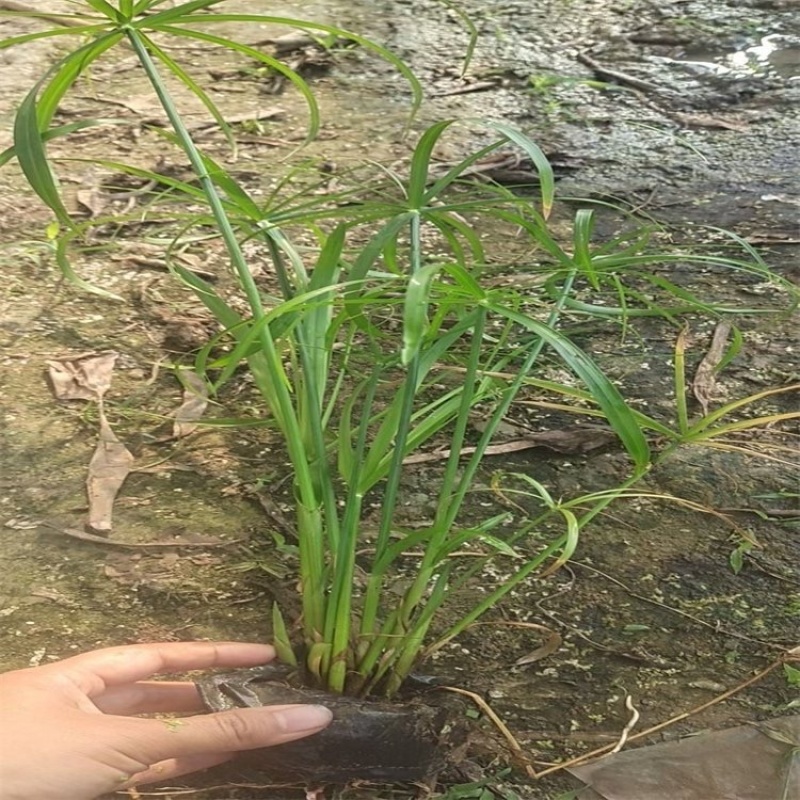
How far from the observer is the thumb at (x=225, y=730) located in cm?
69

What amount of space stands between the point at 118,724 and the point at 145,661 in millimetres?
145

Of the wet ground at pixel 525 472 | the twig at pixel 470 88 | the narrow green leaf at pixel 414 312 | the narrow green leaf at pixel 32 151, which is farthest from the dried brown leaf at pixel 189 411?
the twig at pixel 470 88

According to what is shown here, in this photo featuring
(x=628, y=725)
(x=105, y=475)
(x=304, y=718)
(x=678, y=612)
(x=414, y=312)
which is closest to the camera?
(x=414, y=312)

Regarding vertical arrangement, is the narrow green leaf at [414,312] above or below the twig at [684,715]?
above

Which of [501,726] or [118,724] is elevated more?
[118,724]

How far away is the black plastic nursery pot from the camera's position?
2.72 ft

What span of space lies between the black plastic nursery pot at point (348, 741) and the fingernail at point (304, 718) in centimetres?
2

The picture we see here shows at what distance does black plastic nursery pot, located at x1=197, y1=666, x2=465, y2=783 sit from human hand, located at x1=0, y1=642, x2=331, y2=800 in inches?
0.9

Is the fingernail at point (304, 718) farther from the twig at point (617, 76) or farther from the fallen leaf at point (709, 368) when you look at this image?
the twig at point (617, 76)

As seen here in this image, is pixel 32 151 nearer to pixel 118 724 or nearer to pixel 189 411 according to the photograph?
pixel 118 724

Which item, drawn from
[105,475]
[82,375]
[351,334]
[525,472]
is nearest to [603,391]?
[351,334]

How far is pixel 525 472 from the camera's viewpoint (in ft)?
4.17

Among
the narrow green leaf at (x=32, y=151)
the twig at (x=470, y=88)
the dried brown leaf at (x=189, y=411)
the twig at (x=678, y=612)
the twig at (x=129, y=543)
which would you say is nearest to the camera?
the narrow green leaf at (x=32, y=151)

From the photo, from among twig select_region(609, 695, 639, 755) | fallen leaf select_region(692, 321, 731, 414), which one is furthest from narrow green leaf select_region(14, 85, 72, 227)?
fallen leaf select_region(692, 321, 731, 414)
